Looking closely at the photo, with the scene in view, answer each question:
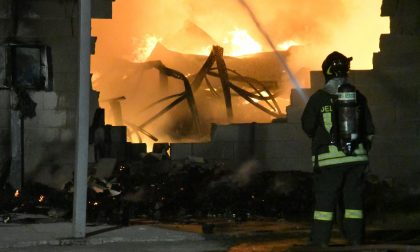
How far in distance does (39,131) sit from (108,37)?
3.87 m

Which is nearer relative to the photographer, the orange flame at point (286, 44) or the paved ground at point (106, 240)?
the paved ground at point (106, 240)

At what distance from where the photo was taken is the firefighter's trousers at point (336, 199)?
7148 mm

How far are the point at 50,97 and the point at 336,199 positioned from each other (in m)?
5.55

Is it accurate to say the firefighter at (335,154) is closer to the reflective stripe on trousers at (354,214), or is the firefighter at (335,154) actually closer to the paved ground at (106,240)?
the reflective stripe on trousers at (354,214)

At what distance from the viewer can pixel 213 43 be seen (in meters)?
15.3

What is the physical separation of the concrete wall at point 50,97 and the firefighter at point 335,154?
504cm

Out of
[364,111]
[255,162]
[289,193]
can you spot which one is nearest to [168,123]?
Result: [255,162]

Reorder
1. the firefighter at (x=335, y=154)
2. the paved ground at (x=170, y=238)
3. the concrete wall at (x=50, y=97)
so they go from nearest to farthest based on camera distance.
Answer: the firefighter at (x=335, y=154), the paved ground at (x=170, y=238), the concrete wall at (x=50, y=97)

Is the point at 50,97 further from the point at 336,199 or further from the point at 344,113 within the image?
the point at 344,113

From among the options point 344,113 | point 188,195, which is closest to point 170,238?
point 344,113

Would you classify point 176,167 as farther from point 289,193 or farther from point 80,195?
point 80,195

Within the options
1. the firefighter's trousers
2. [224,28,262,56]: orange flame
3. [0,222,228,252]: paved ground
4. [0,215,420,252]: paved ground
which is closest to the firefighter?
the firefighter's trousers

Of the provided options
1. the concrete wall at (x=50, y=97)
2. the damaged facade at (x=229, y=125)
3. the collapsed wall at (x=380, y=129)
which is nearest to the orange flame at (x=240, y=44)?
the damaged facade at (x=229, y=125)

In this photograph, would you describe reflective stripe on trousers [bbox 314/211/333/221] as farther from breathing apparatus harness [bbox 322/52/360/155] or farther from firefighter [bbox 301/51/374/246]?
breathing apparatus harness [bbox 322/52/360/155]
